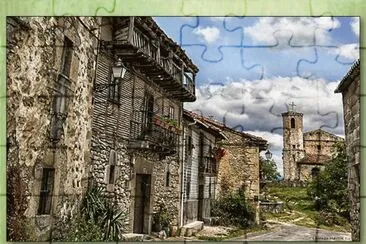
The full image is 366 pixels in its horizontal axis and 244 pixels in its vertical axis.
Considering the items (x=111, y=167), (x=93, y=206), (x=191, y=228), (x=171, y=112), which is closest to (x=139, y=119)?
(x=171, y=112)

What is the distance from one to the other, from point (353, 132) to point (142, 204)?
3.66ft

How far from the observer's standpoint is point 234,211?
15.0 ft

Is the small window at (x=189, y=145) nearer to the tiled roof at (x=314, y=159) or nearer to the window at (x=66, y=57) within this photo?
the tiled roof at (x=314, y=159)

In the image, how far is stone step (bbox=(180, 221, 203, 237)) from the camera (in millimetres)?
4555

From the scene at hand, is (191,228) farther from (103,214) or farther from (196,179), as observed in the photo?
(103,214)

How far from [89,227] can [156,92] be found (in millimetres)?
767

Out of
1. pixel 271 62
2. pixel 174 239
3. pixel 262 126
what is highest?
pixel 271 62

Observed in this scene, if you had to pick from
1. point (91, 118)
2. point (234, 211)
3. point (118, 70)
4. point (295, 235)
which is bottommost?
point (295, 235)

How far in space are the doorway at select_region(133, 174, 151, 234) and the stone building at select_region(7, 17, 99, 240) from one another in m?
0.28

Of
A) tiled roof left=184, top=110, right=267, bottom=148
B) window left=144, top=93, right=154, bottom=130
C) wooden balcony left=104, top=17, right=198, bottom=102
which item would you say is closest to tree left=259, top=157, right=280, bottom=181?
tiled roof left=184, top=110, right=267, bottom=148

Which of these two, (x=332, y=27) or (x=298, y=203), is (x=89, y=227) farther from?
(x=332, y=27)

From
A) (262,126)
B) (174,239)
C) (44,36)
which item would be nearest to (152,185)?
(174,239)

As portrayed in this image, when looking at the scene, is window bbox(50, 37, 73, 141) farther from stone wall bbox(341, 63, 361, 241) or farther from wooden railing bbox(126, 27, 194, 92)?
stone wall bbox(341, 63, 361, 241)

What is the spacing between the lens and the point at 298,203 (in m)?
4.50
